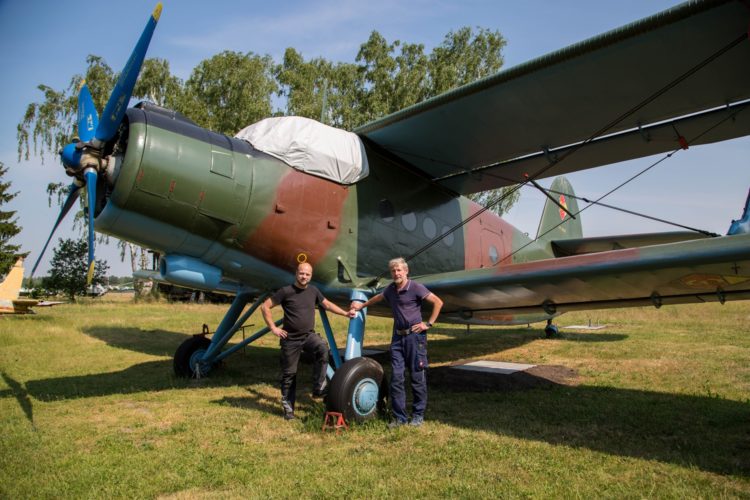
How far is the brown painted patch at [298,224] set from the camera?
5.20 metres

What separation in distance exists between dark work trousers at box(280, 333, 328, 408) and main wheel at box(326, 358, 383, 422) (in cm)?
41

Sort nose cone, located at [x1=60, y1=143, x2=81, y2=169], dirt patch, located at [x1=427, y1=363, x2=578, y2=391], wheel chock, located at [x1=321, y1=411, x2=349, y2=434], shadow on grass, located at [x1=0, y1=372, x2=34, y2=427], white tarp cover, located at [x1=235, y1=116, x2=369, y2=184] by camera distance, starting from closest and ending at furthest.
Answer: wheel chock, located at [x1=321, y1=411, x2=349, y2=434] → nose cone, located at [x1=60, y1=143, x2=81, y2=169] → shadow on grass, located at [x1=0, y1=372, x2=34, y2=427] → white tarp cover, located at [x1=235, y1=116, x2=369, y2=184] → dirt patch, located at [x1=427, y1=363, x2=578, y2=391]

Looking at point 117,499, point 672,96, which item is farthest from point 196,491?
point 672,96

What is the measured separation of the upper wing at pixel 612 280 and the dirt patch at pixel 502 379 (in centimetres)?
103

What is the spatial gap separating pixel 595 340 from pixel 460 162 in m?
6.47

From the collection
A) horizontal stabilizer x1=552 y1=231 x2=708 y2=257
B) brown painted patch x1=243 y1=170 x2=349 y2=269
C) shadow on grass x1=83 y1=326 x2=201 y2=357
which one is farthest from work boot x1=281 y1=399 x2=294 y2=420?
shadow on grass x1=83 y1=326 x2=201 y2=357

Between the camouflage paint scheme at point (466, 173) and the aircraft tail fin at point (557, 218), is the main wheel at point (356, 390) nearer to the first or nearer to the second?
the camouflage paint scheme at point (466, 173)

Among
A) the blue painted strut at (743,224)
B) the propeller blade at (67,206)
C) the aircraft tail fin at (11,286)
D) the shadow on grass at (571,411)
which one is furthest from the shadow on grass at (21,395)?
the aircraft tail fin at (11,286)

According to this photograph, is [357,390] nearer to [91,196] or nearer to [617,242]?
[91,196]

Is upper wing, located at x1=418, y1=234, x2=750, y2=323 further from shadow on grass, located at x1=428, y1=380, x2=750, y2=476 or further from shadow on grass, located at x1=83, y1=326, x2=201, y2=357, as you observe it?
shadow on grass, located at x1=83, y1=326, x2=201, y2=357

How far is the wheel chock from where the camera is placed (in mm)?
4320

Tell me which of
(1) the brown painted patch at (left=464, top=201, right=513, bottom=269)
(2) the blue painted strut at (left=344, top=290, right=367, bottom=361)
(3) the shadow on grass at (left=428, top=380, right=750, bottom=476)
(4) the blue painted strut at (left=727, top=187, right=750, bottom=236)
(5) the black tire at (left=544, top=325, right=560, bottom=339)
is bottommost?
(3) the shadow on grass at (left=428, top=380, right=750, bottom=476)

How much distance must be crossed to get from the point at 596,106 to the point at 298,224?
353cm

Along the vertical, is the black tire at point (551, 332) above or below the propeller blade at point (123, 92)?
below
